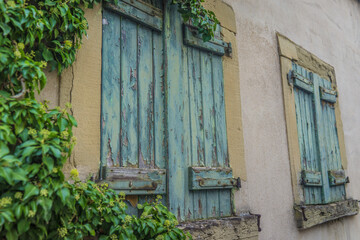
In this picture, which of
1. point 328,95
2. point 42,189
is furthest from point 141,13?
point 328,95

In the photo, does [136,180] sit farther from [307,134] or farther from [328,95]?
[328,95]

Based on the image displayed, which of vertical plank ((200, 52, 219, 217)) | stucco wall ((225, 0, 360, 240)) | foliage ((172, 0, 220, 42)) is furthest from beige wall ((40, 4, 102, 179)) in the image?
stucco wall ((225, 0, 360, 240))

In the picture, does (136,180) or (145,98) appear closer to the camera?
(136,180)

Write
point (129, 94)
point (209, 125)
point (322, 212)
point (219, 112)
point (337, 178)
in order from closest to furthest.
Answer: point (129, 94)
point (209, 125)
point (219, 112)
point (322, 212)
point (337, 178)

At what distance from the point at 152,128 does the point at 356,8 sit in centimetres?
528

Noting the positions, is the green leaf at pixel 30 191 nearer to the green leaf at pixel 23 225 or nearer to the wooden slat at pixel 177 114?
the green leaf at pixel 23 225

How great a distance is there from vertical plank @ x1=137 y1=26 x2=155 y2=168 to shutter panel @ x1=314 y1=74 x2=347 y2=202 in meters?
2.55

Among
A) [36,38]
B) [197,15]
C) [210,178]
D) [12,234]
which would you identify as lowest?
[12,234]

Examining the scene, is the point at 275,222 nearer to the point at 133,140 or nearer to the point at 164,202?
the point at 164,202

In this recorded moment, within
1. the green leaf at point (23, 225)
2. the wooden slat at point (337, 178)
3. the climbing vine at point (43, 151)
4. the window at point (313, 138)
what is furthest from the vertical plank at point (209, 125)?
the wooden slat at point (337, 178)

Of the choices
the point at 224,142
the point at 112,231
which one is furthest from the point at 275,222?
the point at 112,231

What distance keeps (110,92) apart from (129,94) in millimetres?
148

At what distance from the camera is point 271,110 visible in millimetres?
3562

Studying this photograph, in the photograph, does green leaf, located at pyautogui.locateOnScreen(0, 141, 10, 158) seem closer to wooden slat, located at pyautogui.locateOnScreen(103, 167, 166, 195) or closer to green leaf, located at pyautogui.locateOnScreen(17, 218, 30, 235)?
green leaf, located at pyautogui.locateOnScreen(17, 218, 30, 235)
